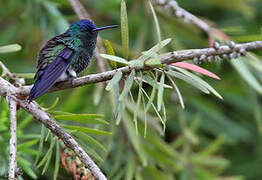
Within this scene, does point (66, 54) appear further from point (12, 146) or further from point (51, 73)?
point (12, 146)

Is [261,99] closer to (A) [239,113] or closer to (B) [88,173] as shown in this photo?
(A) [239,113]

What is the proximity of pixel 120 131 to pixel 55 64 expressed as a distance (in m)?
0.70

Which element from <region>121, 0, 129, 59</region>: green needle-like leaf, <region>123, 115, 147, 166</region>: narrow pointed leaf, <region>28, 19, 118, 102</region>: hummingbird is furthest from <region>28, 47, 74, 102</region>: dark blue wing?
<region>123, 115, 147, 166</region>: narrow pointed leaf

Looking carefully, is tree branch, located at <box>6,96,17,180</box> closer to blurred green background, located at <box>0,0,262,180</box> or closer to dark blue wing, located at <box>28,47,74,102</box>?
dark blue wing, located at <box>28,47,74,102</box>

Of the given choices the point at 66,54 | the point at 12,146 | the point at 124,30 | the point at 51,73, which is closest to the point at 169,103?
the point at 66,54

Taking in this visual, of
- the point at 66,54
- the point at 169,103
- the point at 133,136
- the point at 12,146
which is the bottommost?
the point at 169,103

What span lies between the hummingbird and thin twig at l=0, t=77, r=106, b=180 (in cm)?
11

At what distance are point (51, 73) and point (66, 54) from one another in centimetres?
19

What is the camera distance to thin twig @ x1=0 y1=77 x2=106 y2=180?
1126mm

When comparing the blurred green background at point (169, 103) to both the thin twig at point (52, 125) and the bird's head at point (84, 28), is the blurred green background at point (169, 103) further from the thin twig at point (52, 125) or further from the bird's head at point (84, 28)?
the thin twig at point (52, 125)

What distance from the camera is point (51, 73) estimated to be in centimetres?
151

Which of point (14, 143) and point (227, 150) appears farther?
point (227, 150)

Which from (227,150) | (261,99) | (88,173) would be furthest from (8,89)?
(261,99)

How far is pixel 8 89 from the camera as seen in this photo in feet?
4.20
